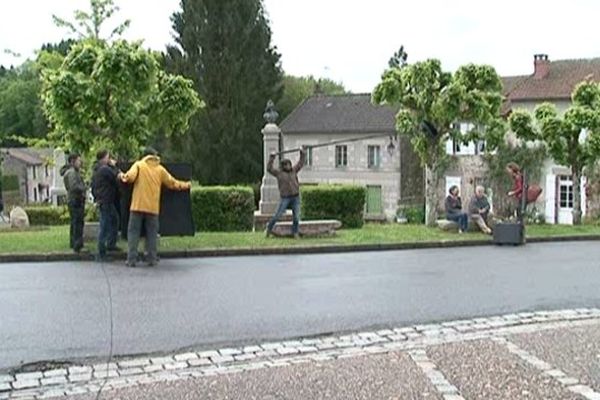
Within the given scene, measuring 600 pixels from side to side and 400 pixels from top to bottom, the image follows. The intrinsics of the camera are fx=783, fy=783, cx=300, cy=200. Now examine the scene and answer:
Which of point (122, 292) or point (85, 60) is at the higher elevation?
point (85, 60)

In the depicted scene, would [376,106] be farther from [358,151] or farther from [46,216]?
[46,216]

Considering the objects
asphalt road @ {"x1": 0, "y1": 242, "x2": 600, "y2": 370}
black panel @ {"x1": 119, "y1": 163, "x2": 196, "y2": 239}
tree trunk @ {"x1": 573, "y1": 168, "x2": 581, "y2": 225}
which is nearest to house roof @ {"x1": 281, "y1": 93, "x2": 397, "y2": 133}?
tree trunk @ {"x1": 573, "y1": 168, "x2": 581, "y2": 225}

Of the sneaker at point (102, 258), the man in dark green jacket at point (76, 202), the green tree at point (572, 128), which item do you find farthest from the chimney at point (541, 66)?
the sneaker at point (102, 258)

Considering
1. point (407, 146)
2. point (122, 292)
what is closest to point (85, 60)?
point (122, 292)

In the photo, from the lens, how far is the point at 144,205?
1166cm

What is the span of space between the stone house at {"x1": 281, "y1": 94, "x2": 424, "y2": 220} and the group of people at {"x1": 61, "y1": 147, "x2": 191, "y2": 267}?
103 feet

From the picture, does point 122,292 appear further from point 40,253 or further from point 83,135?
point 83,135

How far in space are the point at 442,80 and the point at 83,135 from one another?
907cm

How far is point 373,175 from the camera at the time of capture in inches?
1845

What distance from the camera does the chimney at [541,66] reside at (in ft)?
142

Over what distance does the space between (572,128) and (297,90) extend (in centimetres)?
3971

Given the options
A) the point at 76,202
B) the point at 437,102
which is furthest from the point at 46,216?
the point at 437,102

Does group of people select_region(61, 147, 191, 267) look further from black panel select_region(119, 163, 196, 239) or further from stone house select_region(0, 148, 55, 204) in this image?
stone house select_region(0, 148, 55, 204)

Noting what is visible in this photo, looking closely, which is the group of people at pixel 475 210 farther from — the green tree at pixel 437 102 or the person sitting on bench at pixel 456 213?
the green tree at pixel 437 102
